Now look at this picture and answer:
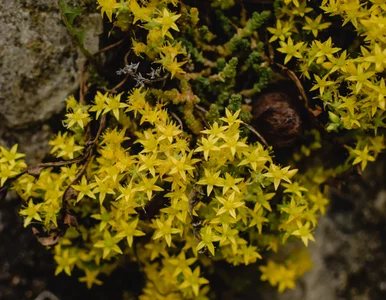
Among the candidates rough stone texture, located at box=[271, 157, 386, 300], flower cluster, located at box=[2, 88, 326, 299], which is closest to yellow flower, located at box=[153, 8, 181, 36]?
flower cluster, located at box=[2, 88, 326, 299]

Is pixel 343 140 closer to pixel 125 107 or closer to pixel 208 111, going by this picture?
pixel 208 111

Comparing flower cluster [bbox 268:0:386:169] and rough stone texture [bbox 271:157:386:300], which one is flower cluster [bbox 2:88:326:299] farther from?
rough stone texture [bbox 271:157:386:300]

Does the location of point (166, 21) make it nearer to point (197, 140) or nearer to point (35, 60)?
point (197, 140)

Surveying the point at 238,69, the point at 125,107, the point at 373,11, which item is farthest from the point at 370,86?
the point at 125,107

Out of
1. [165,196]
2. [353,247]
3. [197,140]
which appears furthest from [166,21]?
[353,247]

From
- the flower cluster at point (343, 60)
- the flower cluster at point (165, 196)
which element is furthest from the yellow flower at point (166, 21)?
the flower cluster at point (343, 60)

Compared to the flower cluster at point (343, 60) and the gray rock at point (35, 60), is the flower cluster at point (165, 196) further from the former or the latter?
the flower cluster at point (343, 60)

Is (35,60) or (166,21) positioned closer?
(166,21)
